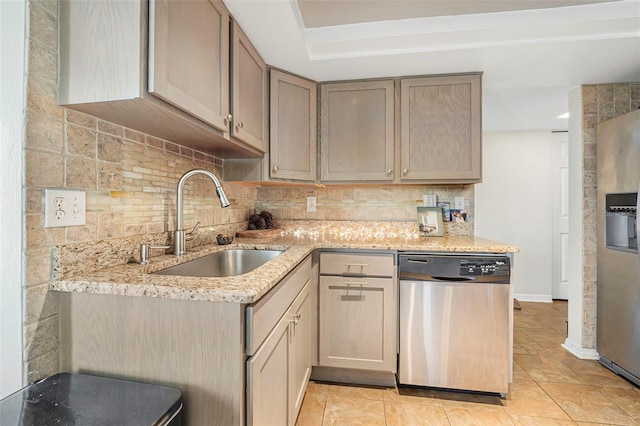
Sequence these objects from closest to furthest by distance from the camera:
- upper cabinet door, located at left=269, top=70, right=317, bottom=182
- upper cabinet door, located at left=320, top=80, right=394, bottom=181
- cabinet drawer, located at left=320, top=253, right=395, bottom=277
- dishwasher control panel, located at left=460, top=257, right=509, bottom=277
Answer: dishwasher control panel, located at left=460, top=257, right=509, bottom=277 → cabinet drawer, located at left=320, top=253, right=395, bottom=277 → upper cabinet door, located at left=269, top=70, right=317, bottom=182 → upper cabinet door, located at left=320, top=80, right=394, bottom=181

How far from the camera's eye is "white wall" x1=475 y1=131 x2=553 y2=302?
11.9 ft

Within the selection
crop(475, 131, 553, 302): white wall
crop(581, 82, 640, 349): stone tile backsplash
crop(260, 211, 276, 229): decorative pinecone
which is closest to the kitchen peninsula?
crop(260, 211, 276, 229): decorative pinecone

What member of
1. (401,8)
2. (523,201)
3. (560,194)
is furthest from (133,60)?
(560,194)

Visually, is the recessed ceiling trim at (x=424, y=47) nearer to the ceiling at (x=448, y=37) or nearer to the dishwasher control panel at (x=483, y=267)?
the ceiling at (x=448, y=37)

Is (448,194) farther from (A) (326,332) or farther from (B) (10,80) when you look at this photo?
→ (B) (10,80)

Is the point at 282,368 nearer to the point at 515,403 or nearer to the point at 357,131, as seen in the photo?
the point at 515,403

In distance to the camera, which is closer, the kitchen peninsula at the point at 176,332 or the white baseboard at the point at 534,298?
the kitchen peninsula at the point at 176,332

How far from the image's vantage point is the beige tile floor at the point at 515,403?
164 centimetres

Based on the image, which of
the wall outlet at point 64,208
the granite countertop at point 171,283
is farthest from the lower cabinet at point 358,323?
the wall outlet at point 64,208

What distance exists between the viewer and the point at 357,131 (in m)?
2.19

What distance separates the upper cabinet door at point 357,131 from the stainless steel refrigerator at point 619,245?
1.47 meters

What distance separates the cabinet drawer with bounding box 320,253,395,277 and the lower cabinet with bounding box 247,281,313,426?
20 centimetres

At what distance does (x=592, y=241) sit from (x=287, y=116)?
246cm

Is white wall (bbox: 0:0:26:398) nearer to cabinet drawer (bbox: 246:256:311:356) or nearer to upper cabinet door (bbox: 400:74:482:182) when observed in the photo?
cabinet drawer (bbox: 246:256:311:356)
